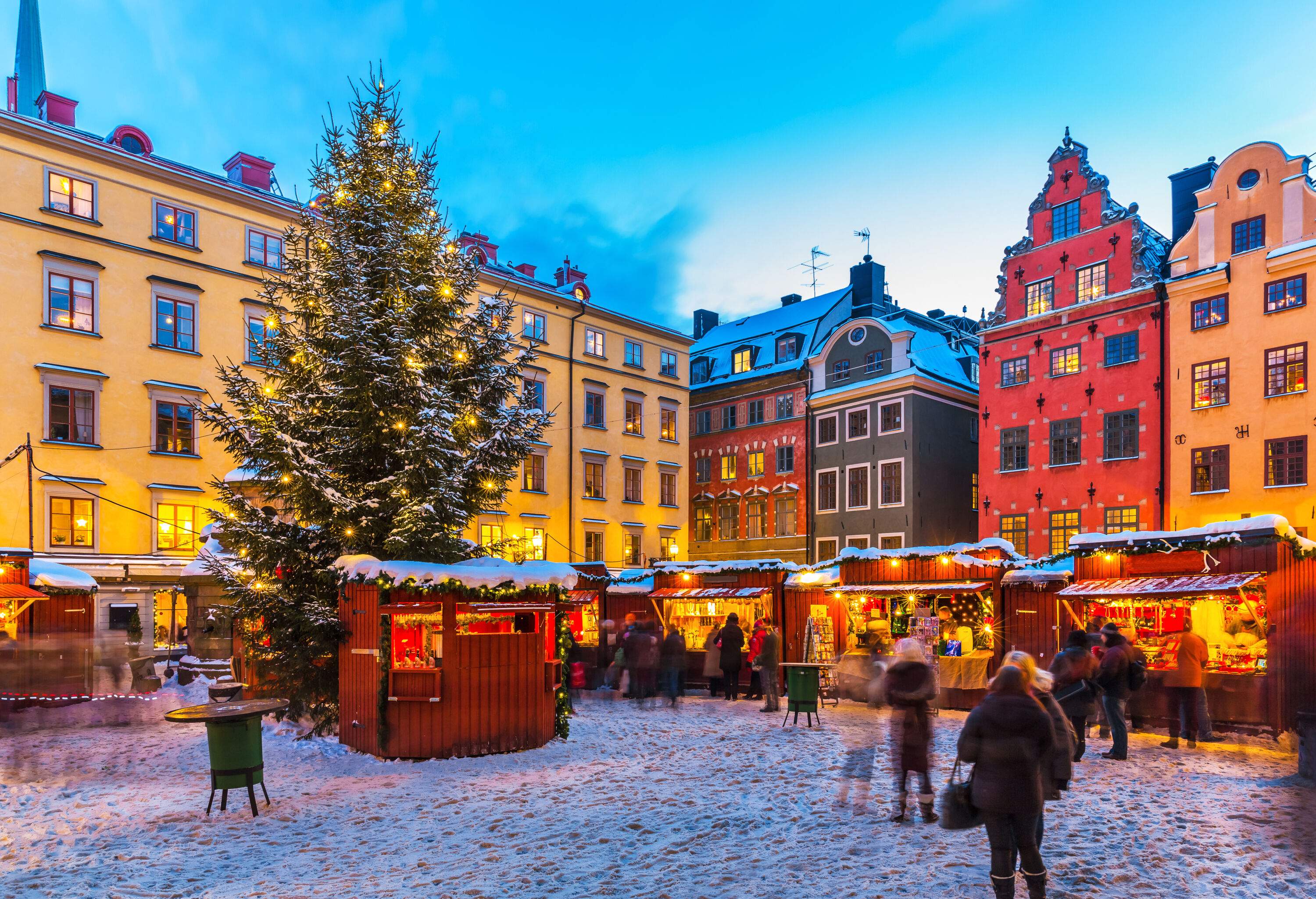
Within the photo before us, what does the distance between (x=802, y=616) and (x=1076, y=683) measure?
11.4 meters

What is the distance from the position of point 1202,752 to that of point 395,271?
14.4m

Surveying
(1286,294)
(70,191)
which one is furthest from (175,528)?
(1286,294)

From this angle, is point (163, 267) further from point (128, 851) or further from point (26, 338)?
point (128, 851)

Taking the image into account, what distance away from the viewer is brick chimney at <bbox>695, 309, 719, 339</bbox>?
5388 centimetres

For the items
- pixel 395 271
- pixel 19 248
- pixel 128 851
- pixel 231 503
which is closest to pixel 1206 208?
pixel 395 271

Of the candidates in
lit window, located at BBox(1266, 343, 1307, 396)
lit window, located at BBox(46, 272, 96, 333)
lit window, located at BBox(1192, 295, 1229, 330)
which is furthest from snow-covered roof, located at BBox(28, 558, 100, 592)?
lit window, located at BBox(1266, 343, 1307, 396)

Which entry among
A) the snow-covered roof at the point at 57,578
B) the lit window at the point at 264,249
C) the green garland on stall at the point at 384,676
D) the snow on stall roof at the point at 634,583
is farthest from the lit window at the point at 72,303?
the green garland on stall at the point at 384,676

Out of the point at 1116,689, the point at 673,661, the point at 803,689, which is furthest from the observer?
the point at 673,661

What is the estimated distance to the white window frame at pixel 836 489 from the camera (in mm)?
39625

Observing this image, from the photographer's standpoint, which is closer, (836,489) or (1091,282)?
(1091,282)

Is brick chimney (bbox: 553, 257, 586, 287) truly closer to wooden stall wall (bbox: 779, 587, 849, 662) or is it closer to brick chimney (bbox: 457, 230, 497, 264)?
brick chimney (bbox: 457, 230, 497, 264)

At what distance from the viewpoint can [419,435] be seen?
14.2 m

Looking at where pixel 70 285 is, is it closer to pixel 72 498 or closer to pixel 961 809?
pixel 72 498

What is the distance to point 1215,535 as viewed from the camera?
15188 mm
